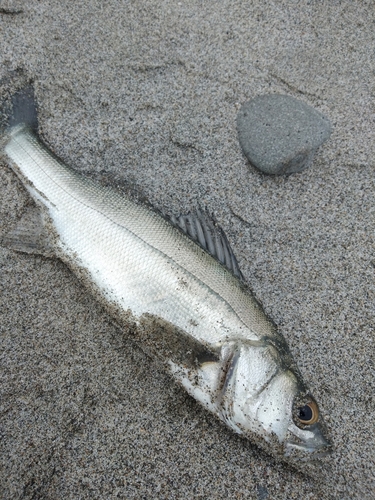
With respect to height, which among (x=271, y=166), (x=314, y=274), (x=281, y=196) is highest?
(x=271, y=166)

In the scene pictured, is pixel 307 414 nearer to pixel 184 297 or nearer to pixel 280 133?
pixel 184 297

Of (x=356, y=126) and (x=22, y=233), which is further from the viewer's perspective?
(x=356, y=126)

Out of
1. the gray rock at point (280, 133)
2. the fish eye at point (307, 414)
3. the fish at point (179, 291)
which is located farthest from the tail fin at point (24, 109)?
the fish eye at point (307, 414)

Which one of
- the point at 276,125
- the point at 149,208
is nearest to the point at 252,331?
the point at 149,208

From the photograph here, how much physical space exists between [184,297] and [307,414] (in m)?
0.87

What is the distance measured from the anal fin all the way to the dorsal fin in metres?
0.76

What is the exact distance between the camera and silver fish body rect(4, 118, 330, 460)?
2146 millimetres

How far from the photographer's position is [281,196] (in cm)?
279

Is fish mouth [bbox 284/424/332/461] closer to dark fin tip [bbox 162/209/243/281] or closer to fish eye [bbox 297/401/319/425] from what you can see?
fish eye [bbox 297/401/319/425]

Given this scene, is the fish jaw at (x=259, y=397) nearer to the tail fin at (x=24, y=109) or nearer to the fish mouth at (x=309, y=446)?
the fish mouth at (x=309, y=446)

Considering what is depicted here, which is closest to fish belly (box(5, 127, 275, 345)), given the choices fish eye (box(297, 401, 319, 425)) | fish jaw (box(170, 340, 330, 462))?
fish jaw (box(170, 340, 330, 462))

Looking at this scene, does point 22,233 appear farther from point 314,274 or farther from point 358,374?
point 358,374

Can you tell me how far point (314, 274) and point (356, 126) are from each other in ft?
3.62

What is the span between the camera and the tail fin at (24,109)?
270 cm
